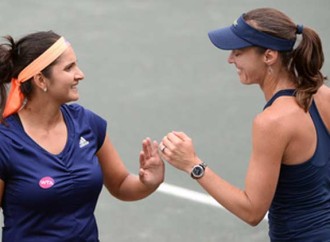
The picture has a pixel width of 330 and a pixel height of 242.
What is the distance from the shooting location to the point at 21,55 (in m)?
4.89

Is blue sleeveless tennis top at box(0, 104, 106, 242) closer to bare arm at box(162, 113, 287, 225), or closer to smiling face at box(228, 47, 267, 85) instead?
bare arm at box(162, 113, 287, 225)

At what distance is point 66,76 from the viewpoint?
4938 mm

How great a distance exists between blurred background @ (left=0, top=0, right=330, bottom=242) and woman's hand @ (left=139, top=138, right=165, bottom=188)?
227cm

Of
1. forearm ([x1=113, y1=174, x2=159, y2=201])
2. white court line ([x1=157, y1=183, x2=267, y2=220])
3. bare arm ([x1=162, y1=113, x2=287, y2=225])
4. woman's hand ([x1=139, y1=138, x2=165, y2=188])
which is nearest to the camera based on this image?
bare arm ([x1=162, y1=113, x2=287, y2=225])

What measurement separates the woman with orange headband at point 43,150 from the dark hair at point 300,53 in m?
0.99

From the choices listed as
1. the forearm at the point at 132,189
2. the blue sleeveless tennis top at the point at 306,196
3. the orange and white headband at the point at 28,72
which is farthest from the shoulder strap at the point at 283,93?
the orange and white headband at the point at 28,72

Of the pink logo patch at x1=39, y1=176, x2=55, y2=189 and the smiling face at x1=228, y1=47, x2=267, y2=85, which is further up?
the smiling face at x1=228, y1=47, x2=267, y2=85

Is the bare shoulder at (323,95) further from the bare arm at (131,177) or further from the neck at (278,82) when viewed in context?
the bare arm at (131,177)

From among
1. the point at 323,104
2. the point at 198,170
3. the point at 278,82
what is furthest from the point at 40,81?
the point at 323,104

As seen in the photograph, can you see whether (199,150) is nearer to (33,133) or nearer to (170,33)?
(170,33)

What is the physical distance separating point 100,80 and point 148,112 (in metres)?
0.89

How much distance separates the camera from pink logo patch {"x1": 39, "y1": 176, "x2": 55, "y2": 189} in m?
4.73

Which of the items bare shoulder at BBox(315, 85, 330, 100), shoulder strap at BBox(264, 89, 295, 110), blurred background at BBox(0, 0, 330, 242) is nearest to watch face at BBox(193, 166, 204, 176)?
shoulder strap at BBox(264, 89, 295, 110)

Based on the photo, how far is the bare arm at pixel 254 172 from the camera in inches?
186
